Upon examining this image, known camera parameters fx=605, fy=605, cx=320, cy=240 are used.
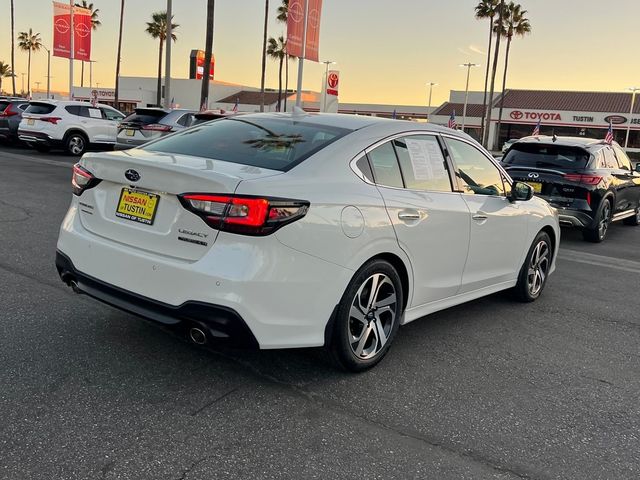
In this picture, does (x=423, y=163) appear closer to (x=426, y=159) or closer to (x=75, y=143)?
(x=426, y=159)

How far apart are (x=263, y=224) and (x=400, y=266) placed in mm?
1185

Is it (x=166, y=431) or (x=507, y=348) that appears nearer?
(x=166, y=431)

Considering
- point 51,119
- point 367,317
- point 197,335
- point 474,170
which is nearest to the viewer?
point 197,335

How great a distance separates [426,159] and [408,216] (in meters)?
0.62

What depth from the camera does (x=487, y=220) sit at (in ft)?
15.3

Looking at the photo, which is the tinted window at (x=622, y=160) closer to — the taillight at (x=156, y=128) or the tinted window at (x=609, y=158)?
the tinted window at (x=609, y=158)

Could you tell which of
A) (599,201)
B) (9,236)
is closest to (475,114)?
(599,201)

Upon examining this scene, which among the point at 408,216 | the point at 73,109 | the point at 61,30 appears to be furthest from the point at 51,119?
the point at 408,216

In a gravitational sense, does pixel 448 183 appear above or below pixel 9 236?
above

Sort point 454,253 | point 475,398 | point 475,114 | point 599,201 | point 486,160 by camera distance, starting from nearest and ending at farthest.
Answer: point 475,398, point 454,253, point 486,160, point 599,201, point 475,114

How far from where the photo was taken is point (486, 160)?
5.01 m

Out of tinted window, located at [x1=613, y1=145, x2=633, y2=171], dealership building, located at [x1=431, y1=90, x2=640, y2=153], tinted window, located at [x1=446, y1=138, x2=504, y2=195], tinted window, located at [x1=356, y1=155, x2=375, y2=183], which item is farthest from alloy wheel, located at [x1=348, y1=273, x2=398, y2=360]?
dealership building, located at [x1=431, y1=90, x2=640, y2=153]

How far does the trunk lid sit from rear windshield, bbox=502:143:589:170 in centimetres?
705

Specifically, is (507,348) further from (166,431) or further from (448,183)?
(166,431)
